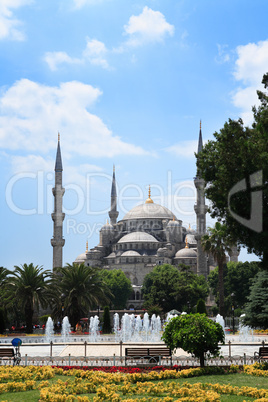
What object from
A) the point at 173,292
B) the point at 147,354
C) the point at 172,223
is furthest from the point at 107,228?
the point at 147,354

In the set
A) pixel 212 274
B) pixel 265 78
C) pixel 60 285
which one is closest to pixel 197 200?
pixel 212 274

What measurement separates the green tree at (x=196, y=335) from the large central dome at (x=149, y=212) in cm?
8344

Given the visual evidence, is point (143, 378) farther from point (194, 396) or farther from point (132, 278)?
point (132, 278)

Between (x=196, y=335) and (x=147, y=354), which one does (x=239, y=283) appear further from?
(x=196, y=335)

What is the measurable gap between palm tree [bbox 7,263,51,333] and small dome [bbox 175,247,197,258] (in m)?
50.8

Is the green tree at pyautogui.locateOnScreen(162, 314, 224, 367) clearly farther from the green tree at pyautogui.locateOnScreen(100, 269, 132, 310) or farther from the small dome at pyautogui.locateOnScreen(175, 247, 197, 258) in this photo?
the small dome at pyautogui.locateOnScreen(175, 247, 197, 258)

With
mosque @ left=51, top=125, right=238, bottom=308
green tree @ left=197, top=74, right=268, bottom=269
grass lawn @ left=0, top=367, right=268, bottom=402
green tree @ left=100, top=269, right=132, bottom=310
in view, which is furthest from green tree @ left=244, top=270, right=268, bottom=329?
green tree @ left=100, top=269, right=132, bottom=310

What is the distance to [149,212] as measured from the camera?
3912 inches

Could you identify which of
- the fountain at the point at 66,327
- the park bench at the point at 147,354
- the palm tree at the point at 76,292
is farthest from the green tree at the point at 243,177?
the palm tree at the point at 76,292

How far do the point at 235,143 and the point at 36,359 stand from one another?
9.17m

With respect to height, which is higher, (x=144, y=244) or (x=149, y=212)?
(x=149, y=212)

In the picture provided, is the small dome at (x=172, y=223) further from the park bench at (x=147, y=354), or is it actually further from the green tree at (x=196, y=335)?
the green tree at (x=196, y=335)

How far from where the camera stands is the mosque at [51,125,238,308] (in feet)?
263

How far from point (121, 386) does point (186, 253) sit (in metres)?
72.8
